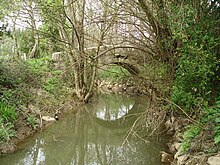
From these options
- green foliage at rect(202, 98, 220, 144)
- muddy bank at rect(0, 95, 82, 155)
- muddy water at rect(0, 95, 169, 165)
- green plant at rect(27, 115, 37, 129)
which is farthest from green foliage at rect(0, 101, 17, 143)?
green foliage at rect(202, 98, 220, 144)

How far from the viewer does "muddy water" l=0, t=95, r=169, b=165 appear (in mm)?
5734

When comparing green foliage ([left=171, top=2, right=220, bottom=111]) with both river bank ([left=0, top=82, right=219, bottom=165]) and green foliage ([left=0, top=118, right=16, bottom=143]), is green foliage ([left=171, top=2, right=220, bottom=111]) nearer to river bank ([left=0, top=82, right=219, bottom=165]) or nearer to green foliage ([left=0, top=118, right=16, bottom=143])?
river bank ([left=0, top=82, right=219, bottom=165])

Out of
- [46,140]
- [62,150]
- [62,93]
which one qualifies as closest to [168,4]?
[62,150]

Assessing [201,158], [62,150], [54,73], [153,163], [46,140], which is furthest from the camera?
[54,73]

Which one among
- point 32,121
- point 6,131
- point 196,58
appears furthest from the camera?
point 32,121

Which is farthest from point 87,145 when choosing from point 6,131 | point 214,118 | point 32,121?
point 214,118

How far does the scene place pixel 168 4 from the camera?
5.43m

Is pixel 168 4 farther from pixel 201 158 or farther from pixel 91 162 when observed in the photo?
pixel 91 162

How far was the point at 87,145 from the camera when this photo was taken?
695 cm

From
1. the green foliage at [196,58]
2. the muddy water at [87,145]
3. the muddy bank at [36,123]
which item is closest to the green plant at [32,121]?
the muddy bank at [36,123]

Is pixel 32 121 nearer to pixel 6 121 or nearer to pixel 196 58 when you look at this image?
pixel 6 121

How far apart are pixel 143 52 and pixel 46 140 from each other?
3.62 metres

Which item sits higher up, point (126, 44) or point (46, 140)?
point (126, 44)

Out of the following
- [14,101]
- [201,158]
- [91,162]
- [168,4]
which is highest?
[168,4]
